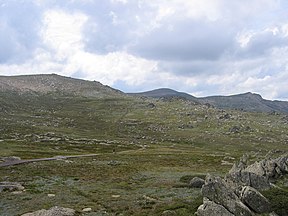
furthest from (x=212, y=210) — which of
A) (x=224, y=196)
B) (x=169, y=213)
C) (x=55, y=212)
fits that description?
(x=55, y=212)

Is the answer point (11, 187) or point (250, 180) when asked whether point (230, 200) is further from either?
point (11, 187)

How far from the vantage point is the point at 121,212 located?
140ft

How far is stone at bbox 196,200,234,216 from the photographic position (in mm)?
35000

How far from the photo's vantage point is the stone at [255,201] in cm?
3769

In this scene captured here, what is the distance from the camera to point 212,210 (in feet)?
116

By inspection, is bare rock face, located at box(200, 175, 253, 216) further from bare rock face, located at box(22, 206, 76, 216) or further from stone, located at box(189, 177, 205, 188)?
stone, located at box(189, 177, 205, 188)

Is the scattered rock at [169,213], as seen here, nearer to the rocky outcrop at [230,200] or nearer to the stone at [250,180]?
the rocky outcrop at [230,200]

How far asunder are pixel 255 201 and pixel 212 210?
5.56 m

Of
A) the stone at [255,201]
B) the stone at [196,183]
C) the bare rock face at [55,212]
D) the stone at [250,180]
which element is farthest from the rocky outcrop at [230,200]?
the stone at [196,183]

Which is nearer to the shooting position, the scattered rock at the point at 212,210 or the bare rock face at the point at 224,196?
the scattered rock at the point at 212,210

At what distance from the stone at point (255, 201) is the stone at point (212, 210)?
386 cm

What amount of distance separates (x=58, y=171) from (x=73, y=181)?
13.1 m

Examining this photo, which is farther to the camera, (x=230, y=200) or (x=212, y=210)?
(x=230, y=200)

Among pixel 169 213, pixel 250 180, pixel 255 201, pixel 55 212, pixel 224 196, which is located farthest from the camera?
pixel 250 180
